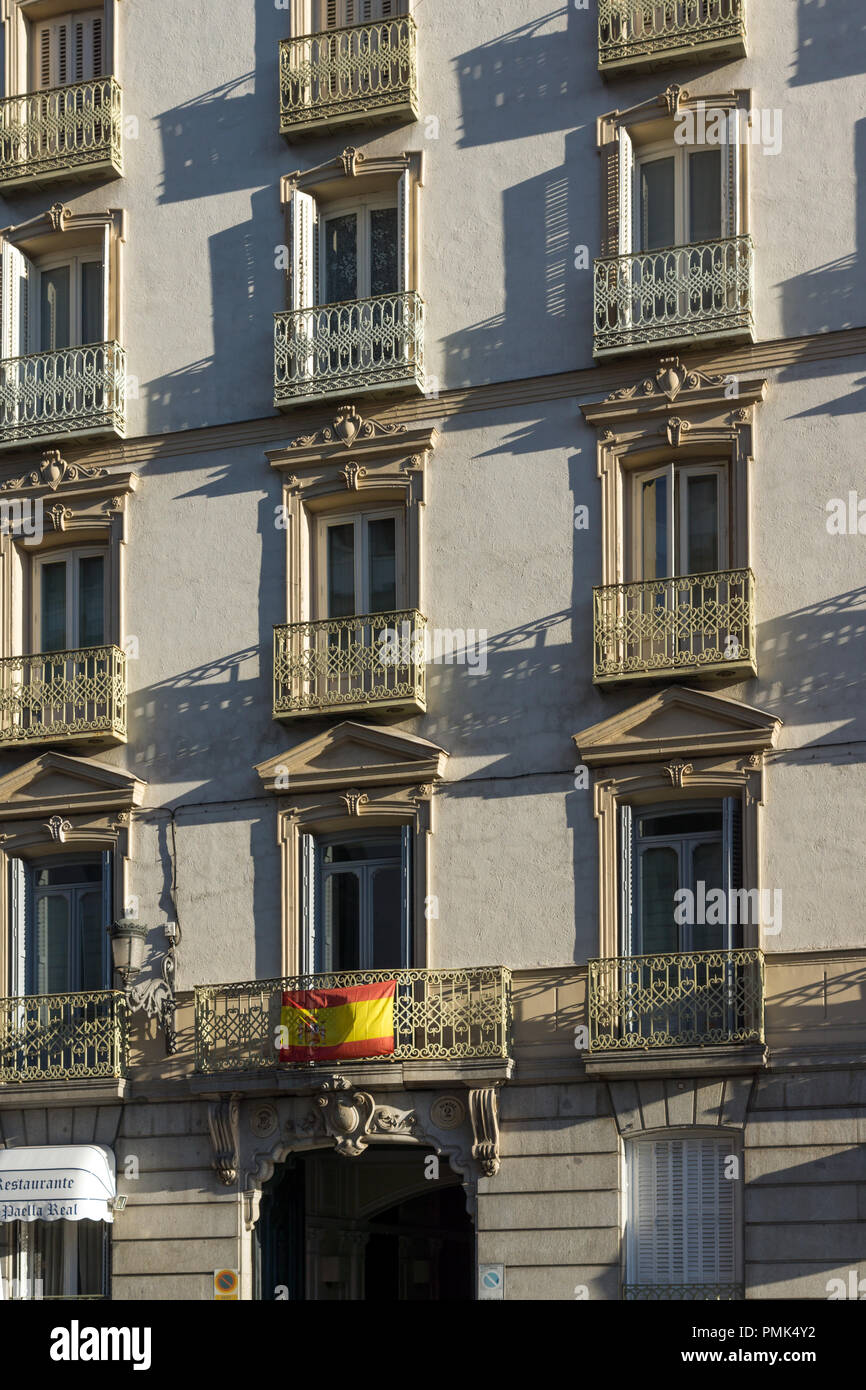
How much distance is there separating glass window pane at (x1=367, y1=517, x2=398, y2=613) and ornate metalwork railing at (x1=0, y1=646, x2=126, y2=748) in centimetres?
308

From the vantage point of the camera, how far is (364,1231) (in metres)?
31.2

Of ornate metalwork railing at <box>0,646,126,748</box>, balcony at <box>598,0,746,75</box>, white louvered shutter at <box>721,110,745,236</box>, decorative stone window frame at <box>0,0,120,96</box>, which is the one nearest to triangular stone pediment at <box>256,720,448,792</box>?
ornate metalwork railing at <box>0,646,126,748</box>

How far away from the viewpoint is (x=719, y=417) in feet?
89.4

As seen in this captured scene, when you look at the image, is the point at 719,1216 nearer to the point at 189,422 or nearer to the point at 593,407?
the point at 593,407

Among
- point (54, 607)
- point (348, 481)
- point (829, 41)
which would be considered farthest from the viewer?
point (54, 607)

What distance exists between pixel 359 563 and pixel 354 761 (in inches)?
96.9

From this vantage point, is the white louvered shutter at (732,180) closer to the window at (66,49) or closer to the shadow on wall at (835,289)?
the shadow on wall at (835,289)

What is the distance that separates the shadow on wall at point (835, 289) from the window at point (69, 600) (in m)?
8.82

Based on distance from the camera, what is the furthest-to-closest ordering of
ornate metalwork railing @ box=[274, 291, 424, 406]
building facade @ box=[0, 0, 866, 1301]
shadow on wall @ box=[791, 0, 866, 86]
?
ornate metalwork railing @ box=[274, 291, 424, 406], shadow on wall @ box=[791, 0, 866, 86], building facade @ box=[0, 0, 866, 1301]

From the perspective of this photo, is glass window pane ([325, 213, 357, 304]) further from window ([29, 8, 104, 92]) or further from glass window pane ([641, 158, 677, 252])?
window ([29, 8, 104, 92])

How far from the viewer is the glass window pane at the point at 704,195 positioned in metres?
28.0

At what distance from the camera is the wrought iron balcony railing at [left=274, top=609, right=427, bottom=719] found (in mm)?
27719

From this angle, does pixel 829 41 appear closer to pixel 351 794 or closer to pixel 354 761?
pixel 354 761

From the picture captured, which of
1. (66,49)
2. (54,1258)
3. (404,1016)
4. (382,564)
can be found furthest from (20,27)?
(54,1258)
